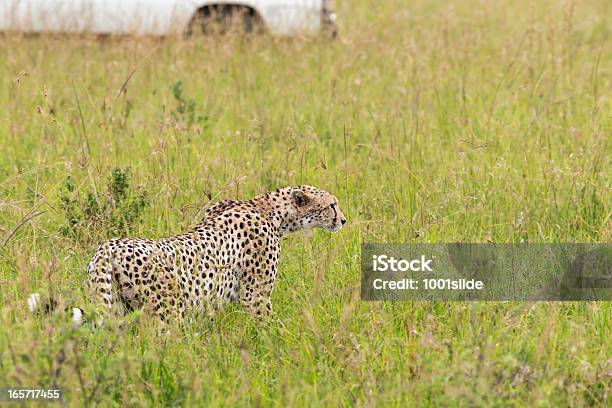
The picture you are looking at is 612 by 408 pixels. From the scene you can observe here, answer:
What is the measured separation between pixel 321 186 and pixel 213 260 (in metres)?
1.36

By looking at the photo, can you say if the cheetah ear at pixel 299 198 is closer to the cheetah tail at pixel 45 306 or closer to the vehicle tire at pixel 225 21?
the cheetah tail at pixel 45 306

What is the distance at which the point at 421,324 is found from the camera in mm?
4211

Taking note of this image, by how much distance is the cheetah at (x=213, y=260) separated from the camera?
13.5ft

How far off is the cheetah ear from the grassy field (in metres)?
0.25

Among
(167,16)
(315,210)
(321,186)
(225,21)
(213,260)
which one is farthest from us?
(167,16)

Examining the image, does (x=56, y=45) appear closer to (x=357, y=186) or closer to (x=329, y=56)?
(x=329, y=56)

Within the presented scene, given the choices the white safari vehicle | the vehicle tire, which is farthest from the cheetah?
the white safari vehicle

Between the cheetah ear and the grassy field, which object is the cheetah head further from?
the grassy field

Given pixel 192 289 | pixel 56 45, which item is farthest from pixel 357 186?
pixel 56 45

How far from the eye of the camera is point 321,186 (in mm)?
5750

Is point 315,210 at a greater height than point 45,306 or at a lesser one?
greater

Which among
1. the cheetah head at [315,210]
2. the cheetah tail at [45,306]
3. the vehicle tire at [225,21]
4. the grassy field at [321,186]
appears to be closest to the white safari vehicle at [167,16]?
the vehicle tire at [225,21]

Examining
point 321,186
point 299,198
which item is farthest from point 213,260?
point 321,186

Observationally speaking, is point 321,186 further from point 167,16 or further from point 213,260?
point 167,16
